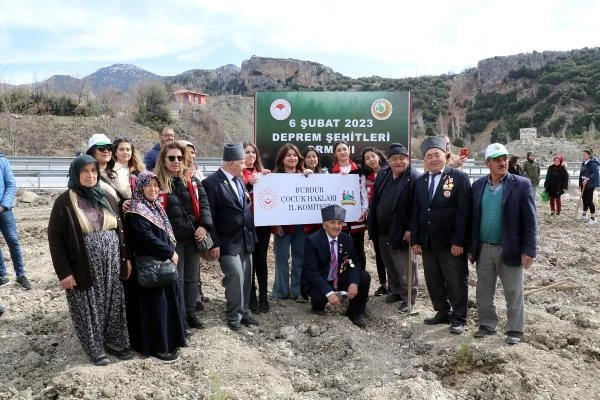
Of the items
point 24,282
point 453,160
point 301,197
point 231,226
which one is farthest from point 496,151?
point 24,282

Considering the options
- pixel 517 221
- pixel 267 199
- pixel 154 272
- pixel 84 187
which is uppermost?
pixel 84 187

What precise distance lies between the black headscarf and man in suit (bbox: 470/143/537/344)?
3.54 metres

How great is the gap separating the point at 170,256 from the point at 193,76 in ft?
438

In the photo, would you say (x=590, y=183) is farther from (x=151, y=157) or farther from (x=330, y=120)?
(x=151, y=157)

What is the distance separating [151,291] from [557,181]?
41.8ft

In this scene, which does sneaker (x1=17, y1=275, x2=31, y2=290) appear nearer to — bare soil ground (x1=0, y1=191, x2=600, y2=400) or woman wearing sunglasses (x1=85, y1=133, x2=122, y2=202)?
bare soil ground (x1=0, y1=191, x2=600, y2=400)

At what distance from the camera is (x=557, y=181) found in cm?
1428

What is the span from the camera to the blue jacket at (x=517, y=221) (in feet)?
16.1

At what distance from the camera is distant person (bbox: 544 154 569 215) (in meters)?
14.2

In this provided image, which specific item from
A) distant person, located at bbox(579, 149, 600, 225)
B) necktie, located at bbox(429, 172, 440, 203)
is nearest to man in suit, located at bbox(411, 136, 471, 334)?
necktie, located at bbox(429, 172, 440, 203)

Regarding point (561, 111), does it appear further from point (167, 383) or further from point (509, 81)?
point (167, 383)

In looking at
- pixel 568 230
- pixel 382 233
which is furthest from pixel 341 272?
pixel 568 230

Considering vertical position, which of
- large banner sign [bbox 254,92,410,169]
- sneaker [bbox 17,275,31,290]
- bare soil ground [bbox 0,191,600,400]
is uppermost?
large banner sign [bbox 254,92,410,169]

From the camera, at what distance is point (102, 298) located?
15.1 feet
